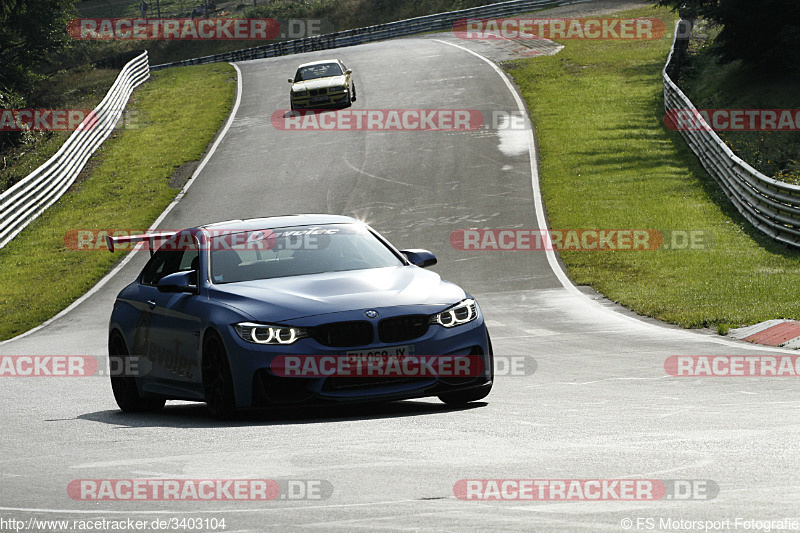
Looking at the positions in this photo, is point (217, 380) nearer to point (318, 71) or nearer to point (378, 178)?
point (378, 178)

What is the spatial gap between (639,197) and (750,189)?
3.96 metres

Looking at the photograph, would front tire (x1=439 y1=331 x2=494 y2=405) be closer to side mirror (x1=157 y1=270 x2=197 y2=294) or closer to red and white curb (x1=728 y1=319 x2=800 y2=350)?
side mirror (x1=157 y1=270 x2=197 y2=294)

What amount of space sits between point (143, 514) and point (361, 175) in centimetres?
2768

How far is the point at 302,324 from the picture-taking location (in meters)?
8.43

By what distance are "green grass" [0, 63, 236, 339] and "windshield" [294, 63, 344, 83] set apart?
370cm

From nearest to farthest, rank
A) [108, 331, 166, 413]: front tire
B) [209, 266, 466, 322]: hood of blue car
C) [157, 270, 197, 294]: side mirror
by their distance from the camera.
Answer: [209, 266, 466, 322]: hood of blue car → [157, 270, 197, 294]: side mirror → [108, 331, 166, 413]: front tire

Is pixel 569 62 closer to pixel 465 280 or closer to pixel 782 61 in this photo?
pixel 782 61

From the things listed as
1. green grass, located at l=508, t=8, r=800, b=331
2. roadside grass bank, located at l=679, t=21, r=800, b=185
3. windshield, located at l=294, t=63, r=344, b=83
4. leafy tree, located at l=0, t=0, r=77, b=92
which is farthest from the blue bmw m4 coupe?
leafy tree, located at l=0, t=0, r=77, b=92

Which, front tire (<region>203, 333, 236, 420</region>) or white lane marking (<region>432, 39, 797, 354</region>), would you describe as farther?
white lane marking (<region>432, 39, 797, 354</region>)

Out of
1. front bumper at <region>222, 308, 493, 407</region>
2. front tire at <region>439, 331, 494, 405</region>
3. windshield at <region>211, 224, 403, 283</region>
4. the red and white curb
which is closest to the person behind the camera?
front bumper at <region>222, 308, 493, 407</region>

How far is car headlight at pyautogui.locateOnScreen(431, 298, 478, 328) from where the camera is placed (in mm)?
8797

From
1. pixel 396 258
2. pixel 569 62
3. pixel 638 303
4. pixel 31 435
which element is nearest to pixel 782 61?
pixel 569 62

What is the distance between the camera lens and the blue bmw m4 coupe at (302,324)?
27.7ft

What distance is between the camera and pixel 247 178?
110 ft
